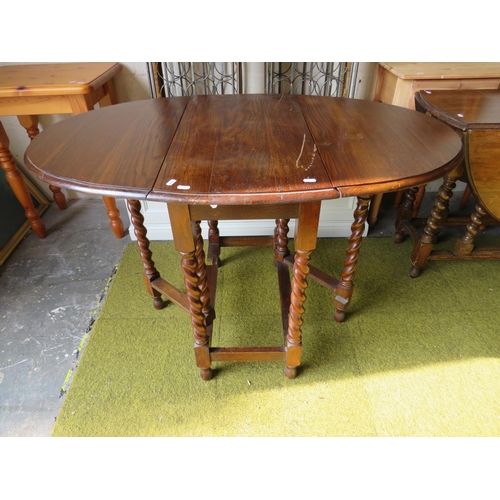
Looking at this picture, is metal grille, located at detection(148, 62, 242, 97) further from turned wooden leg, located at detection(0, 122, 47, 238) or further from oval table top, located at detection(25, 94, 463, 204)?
turned wooden leg, located at detection(0, 122, 47, 238)

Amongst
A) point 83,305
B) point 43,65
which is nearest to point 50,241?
point 83,305

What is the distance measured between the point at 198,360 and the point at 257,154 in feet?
2.51

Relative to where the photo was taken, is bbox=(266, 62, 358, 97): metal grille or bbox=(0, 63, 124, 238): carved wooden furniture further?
bbox=(266, 62, 358, 97): metal grille

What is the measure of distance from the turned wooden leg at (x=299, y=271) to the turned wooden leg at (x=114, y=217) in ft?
4.10

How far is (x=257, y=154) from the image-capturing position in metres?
0.94

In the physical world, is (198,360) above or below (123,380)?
above

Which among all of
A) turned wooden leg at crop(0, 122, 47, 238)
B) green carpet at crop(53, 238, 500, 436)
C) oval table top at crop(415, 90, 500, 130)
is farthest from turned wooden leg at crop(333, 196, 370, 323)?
turned wooden leg at crop(0, 122, 47, 238)

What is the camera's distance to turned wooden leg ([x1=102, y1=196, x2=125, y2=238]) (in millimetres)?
1918

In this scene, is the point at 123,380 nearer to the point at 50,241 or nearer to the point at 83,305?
the point at 83,305

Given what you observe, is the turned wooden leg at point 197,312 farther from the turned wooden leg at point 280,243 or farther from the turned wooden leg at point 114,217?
the turned wooden leg at point 114,217

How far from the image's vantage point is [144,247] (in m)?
1.43

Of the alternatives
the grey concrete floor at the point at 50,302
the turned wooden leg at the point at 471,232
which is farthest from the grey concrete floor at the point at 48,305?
the turned wooden leg at the point at 471,232

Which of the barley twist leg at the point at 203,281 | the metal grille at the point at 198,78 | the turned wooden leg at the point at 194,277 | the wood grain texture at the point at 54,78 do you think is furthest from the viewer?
the metal grille at the point at 198,78

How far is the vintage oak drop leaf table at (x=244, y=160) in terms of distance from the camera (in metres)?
0.81
